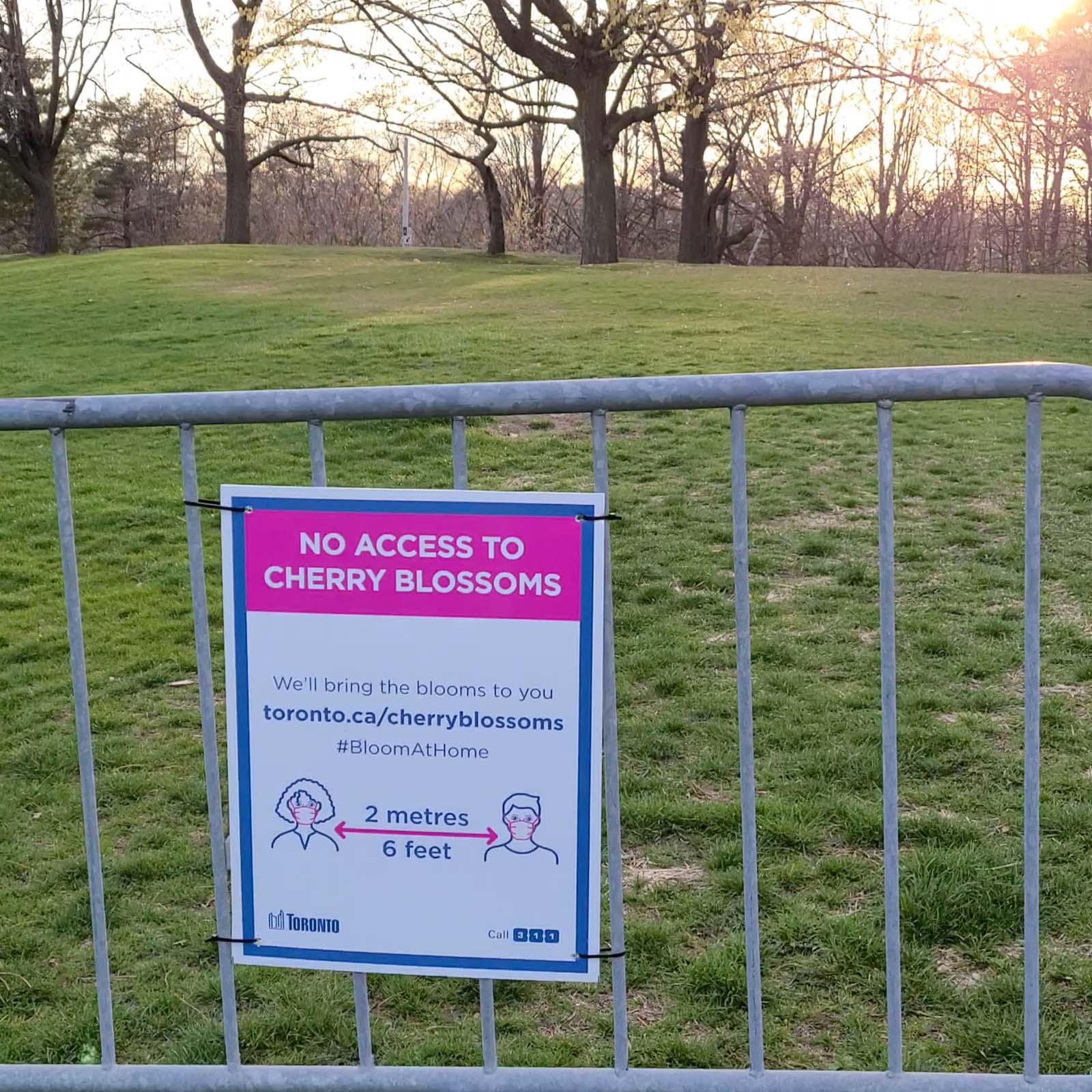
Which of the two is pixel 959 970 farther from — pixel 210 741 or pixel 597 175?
pixel 597 175

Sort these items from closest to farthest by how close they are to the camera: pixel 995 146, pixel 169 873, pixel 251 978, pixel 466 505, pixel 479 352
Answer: pixel 466 505
pixel 251 978
pixel 169 873
pixel 479 352
pixel 995 146

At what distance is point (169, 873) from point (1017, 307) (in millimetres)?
16629

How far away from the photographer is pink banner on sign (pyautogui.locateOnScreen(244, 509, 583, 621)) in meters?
2.14

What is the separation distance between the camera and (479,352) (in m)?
13.5

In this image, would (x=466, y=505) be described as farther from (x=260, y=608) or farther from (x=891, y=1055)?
(x=891, y=1055)

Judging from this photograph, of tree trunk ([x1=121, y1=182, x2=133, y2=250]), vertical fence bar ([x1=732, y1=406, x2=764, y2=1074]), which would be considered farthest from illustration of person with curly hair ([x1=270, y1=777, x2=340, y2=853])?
tree trunk ([x1=121, y1=182, x2=133, y2=250])

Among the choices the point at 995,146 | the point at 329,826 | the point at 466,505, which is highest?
the point at 995,146

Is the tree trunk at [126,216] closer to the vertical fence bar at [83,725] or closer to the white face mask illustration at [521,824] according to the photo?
the vertical fence bar at [83,725]

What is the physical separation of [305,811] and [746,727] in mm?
855

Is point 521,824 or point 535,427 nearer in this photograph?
point 521,824

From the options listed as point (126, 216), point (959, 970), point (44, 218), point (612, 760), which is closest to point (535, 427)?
point (959, 970)

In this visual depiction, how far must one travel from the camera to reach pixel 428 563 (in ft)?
7.09

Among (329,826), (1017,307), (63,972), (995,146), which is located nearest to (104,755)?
(63,972)

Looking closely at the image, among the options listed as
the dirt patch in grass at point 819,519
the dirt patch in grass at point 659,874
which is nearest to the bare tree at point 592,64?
the dirt patch in grass at point 819,519
